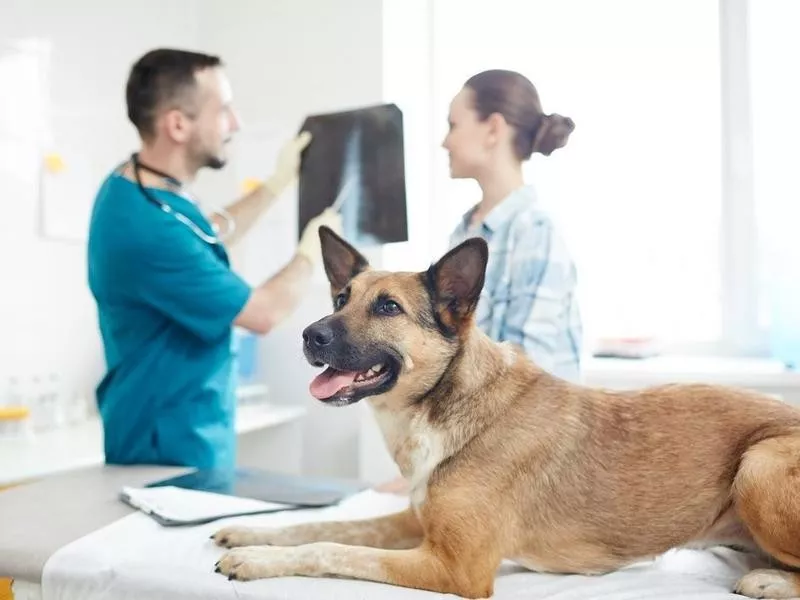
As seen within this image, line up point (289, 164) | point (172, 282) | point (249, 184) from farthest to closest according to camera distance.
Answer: point (249, 184) → point (289, 164) → point (172, 282)

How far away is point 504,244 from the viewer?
1.25 m

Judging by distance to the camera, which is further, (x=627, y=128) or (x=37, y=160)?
(x=37, y=160)

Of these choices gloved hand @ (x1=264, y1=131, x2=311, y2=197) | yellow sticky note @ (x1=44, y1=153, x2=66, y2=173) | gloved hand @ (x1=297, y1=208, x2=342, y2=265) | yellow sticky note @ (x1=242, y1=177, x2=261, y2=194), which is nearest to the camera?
gloved hand @ (x1=297, y1=208, x2=342, y2=265)

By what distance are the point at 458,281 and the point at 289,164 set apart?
2.52 ft

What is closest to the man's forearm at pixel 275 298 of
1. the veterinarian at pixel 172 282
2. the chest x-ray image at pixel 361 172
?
the veterinarian at pixel 172 282

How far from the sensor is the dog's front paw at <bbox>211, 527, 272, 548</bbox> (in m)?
1.20

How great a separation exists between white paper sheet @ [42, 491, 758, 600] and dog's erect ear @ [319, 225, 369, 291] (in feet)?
1.55

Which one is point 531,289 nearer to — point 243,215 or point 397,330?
point 397,330

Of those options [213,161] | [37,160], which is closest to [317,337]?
[213,161]

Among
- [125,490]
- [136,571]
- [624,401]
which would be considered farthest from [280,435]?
[624,401]

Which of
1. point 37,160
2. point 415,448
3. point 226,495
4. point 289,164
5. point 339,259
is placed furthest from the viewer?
point 37,160

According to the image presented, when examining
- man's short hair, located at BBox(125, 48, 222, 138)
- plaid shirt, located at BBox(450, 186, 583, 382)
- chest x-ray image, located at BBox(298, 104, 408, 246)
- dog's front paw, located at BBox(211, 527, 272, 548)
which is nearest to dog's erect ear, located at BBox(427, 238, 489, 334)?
plaid shirt, located at BBox(450, 186, 583, 382)

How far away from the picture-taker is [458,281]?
108 cm

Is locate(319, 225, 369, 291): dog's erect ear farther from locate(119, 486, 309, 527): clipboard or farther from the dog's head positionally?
locate(119, 486, 309, 527): clipboard
